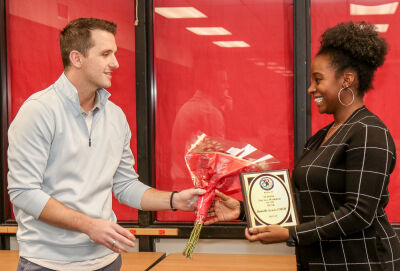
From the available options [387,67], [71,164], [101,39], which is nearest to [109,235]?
[71,164]

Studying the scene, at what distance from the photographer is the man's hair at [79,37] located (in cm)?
200

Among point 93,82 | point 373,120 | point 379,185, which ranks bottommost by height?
point 379,185

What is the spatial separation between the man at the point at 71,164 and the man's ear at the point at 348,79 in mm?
763

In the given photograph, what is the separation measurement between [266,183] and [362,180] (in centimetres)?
39

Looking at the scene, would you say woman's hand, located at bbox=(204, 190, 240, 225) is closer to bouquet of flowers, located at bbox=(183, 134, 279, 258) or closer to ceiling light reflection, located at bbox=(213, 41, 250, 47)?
bouquet of flowers, located at bbox=(183, 134, 279, 258)

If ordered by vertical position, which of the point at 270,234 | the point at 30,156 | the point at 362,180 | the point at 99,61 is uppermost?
the point at 99,61

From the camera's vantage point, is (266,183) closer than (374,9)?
Yes

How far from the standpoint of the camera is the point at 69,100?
71.6 inches

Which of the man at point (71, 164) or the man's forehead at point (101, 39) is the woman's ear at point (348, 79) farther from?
the man's forehead at point (101, 39)

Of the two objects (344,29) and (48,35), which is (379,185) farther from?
(48,35)

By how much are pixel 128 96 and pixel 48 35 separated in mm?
798

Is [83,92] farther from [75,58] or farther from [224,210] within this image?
[224,210]

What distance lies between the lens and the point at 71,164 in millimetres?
1758

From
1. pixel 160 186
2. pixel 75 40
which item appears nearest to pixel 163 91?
pixel 160 186
